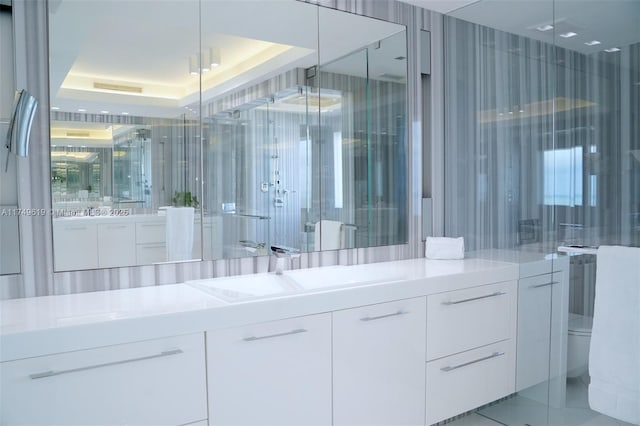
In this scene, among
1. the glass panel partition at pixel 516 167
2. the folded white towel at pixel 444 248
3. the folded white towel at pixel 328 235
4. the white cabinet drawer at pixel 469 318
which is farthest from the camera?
the folded white towel at pixel 444 248

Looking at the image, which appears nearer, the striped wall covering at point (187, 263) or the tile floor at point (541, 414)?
the striped wall covering at point (187, 263)

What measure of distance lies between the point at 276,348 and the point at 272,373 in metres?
0.10

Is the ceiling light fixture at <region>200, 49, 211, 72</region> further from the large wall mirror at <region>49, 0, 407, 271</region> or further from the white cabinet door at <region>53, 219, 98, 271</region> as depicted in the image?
the white cabinet door at <region>53, 219, 98, 271</region>

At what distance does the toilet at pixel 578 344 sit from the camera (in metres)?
2.37

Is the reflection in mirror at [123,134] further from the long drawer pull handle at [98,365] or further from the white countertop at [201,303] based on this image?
the long drawer pull handle at [98,365]

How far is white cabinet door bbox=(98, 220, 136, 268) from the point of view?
207 centimetres

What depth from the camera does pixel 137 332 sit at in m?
1.62

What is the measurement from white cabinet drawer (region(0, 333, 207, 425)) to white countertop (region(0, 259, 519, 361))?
0.12 ft

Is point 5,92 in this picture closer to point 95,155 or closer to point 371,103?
point 95,155

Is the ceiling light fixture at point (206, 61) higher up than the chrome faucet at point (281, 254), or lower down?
higher up

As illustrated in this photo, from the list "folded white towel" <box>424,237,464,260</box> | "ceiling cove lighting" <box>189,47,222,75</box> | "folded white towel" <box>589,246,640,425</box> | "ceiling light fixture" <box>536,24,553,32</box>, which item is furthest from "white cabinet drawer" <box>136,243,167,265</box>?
"ceiling light fixture" <box>536,24,553,32</box>

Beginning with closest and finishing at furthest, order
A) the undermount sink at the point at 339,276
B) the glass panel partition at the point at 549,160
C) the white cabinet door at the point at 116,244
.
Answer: the white cabinet door at the point at 116,244 → the glass panel partition at the point at 549,160 → the undermount sink at the point at 339,276

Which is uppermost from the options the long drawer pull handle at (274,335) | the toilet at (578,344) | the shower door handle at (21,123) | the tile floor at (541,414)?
the shower door handle at (21,123)

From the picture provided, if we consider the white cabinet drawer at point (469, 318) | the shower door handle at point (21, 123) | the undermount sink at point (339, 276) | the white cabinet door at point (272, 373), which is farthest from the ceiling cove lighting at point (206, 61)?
the white cabinet drawer at point (469, 318)
